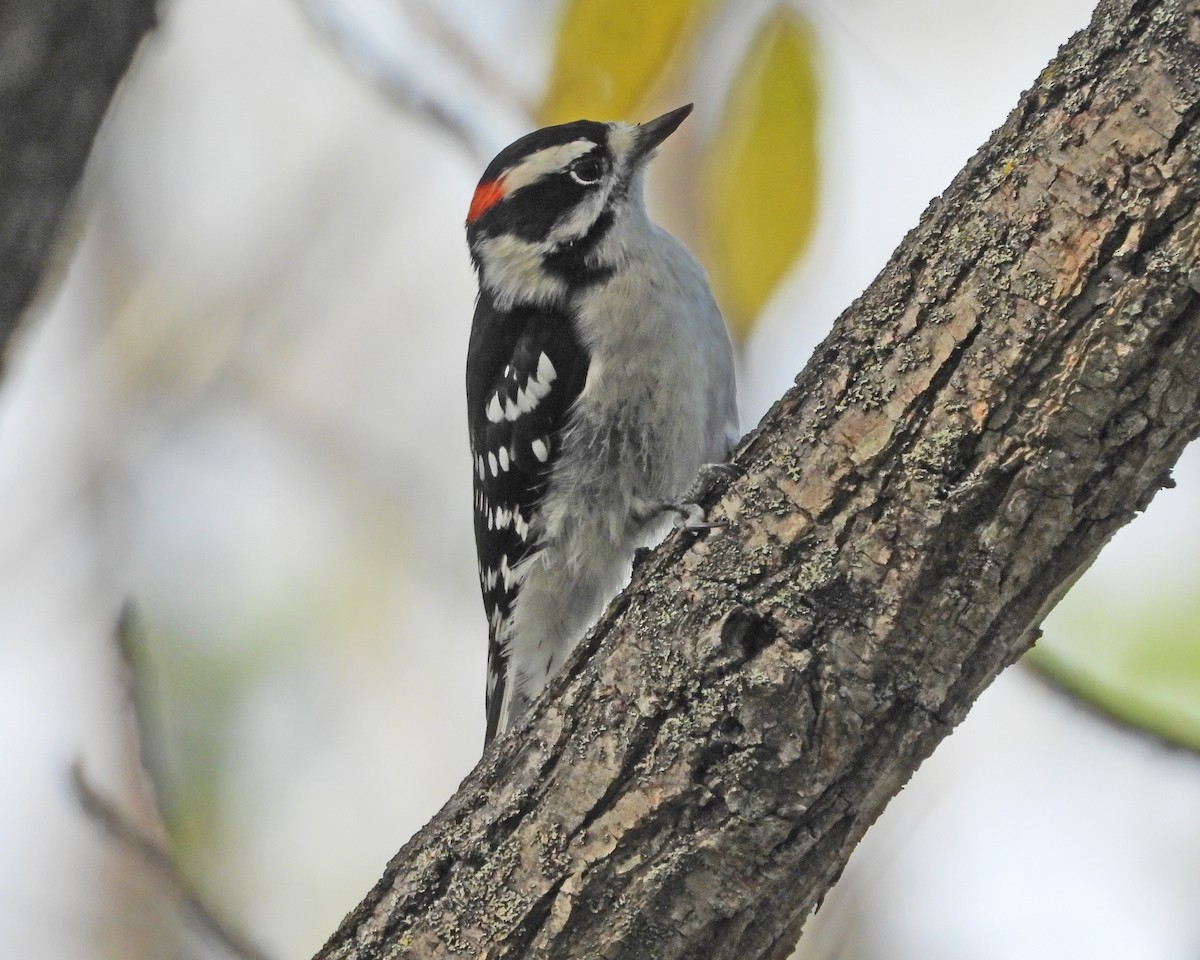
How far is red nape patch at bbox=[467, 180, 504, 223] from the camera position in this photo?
2.96 meters

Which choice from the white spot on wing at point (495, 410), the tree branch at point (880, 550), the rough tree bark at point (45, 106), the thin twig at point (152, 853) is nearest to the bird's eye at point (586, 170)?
the white spot on wing at point (495, 410)

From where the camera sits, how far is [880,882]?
2.95 meters

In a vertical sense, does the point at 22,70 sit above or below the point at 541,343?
below

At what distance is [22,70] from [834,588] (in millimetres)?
1505

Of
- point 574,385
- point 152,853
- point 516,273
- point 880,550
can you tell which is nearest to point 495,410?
point 574,385

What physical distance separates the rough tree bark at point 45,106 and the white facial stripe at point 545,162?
3.96 ft

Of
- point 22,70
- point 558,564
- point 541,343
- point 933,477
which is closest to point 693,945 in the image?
point 933,477

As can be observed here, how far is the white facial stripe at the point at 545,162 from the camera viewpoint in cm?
281

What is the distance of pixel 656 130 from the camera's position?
280 centimetres

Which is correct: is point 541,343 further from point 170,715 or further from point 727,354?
point 170,715

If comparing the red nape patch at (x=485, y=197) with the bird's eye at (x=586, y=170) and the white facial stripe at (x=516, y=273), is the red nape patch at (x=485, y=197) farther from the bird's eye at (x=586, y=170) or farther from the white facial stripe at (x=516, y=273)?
the bird's eye at (x=586, y=170)

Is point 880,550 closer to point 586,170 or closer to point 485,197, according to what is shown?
point 586,170

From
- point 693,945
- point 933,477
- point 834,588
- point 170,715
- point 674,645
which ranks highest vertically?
point 933,477

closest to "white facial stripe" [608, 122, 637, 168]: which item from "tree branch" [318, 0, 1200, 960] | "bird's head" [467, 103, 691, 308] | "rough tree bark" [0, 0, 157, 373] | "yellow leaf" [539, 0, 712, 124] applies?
"bird's head" [467, 103, 691, 308]
